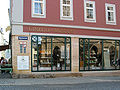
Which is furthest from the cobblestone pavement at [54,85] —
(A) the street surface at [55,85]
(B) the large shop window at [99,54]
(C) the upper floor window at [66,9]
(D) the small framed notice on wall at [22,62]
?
(C) the upper floor window at [66,9]

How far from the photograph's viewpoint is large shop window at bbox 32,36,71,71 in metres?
16.3

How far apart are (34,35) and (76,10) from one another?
455 centimetres

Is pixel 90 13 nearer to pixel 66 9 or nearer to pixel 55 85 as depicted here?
pixel 66 9

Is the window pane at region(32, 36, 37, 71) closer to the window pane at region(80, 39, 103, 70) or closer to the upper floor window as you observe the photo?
the upper floor window

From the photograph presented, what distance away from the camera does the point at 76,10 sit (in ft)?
58.4

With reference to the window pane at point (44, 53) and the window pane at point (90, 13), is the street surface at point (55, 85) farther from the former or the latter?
the window pane at point (90, 13)

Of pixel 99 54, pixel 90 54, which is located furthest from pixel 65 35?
pixel 99 54

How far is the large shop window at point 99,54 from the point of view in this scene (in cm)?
1788

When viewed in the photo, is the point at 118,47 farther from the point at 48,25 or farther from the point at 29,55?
the point at 29,55

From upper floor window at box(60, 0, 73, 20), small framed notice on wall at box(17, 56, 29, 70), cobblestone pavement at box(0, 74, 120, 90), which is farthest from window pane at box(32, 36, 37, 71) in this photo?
upper floor window at box(60, 0, 73, 20)

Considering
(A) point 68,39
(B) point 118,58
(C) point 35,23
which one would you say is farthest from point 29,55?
(B) point 118,58

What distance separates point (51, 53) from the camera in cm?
1678

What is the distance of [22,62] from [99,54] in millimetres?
7406

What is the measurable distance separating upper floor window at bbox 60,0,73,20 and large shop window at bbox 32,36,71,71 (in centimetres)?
192
